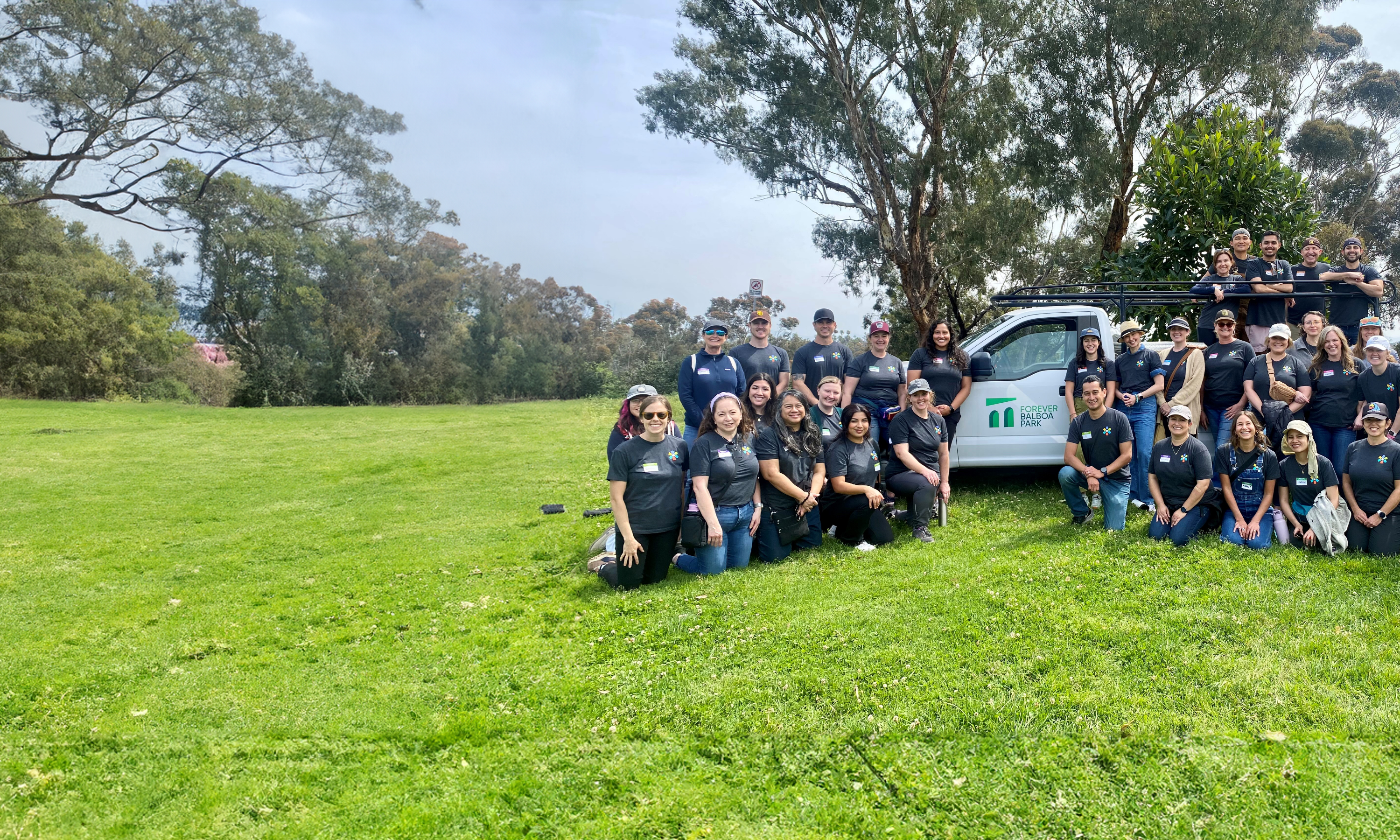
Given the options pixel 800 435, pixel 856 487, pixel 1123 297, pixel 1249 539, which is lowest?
pixel 1249 539

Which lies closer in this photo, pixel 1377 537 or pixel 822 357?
pixel 1377 537

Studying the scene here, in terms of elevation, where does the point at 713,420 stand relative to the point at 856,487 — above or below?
above

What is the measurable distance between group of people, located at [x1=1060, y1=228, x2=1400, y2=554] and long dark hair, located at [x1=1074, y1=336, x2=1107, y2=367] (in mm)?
17

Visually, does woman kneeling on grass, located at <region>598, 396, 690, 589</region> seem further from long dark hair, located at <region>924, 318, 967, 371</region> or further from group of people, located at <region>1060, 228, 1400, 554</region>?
group of people, located at <region>1060, 228, 1400, 554</region>

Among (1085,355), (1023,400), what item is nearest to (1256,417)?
(1085,355)

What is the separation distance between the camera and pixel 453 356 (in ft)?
134

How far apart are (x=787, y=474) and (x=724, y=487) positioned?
0.62m

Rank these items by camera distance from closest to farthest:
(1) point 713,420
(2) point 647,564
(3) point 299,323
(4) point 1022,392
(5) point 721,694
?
(5) point 721,694
(2) point 647,564
(1) point 713,420
(4) point 1022,392
(3) point 299,323

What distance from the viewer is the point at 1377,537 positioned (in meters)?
5.88

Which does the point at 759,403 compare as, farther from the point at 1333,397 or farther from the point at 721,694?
the point at 1333,397

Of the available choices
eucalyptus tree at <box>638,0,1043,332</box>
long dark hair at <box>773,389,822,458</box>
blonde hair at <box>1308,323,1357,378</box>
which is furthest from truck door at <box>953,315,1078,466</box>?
eucalyptus tree at <box>638,0,1043,332</box>

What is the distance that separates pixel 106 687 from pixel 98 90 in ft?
87.5

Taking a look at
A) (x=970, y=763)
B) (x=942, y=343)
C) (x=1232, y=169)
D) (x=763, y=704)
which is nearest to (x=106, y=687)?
(x=763, y=704)

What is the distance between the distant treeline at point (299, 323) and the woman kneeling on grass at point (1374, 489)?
67.0 ft
